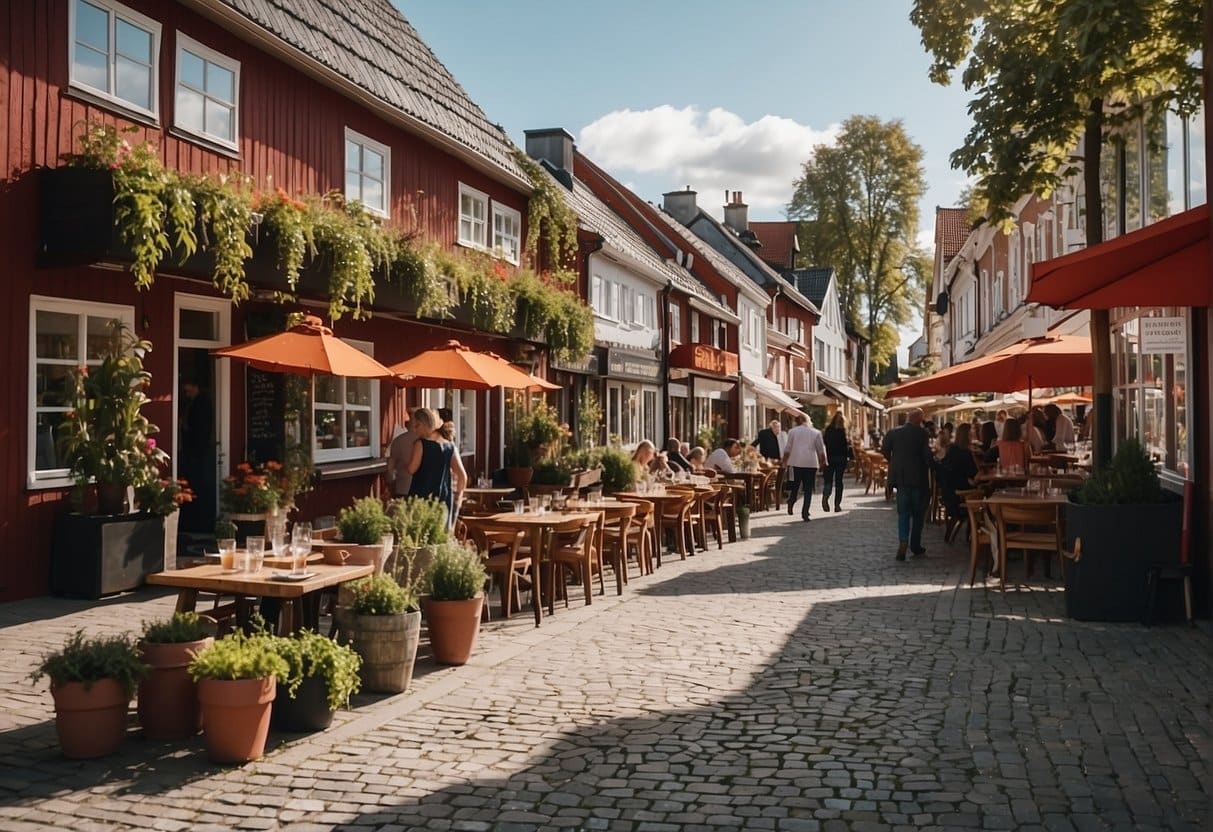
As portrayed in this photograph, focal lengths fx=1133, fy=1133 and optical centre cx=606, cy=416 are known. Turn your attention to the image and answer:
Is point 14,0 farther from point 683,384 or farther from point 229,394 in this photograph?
point 683,384

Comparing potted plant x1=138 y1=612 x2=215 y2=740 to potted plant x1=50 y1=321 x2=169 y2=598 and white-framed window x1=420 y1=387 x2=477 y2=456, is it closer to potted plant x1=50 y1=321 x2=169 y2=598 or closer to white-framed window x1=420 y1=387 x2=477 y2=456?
potted plant x1=50 y1=321 x2=169 y2=598

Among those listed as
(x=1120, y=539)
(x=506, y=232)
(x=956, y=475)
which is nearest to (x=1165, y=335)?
(x=1120, y=539)

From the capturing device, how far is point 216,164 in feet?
37.8

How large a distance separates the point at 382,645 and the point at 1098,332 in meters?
7.25

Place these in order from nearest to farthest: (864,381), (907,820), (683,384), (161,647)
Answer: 1. (907,820)
2. (161,647)
3. (683,384)
4. (864,381)

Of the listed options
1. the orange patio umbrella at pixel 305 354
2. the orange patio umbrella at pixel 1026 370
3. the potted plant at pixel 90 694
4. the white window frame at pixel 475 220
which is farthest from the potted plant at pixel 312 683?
the white window frame at pixel 475 220

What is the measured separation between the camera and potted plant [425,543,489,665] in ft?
24.8

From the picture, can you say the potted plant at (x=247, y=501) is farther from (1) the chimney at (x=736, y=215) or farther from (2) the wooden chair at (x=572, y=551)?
(1) the chimney at (x=736, y=215)

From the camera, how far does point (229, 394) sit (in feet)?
38.8

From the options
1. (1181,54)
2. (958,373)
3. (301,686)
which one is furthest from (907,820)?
(958,373)

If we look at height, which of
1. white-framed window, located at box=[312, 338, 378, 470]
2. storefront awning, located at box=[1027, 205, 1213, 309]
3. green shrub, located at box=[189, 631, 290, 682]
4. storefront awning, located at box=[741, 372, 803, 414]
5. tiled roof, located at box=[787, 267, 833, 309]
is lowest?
green shrub, located at box=[189, 631, 290, 682]

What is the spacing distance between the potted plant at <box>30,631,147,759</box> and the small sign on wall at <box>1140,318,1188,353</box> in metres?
8.12

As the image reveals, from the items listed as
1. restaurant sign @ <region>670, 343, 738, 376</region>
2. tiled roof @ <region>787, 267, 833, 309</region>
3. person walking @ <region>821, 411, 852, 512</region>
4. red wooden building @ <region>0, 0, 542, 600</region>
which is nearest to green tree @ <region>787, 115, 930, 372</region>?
tiled roof @ <region>787, 267, 833, 309</region>

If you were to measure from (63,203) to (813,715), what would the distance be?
7071mm
